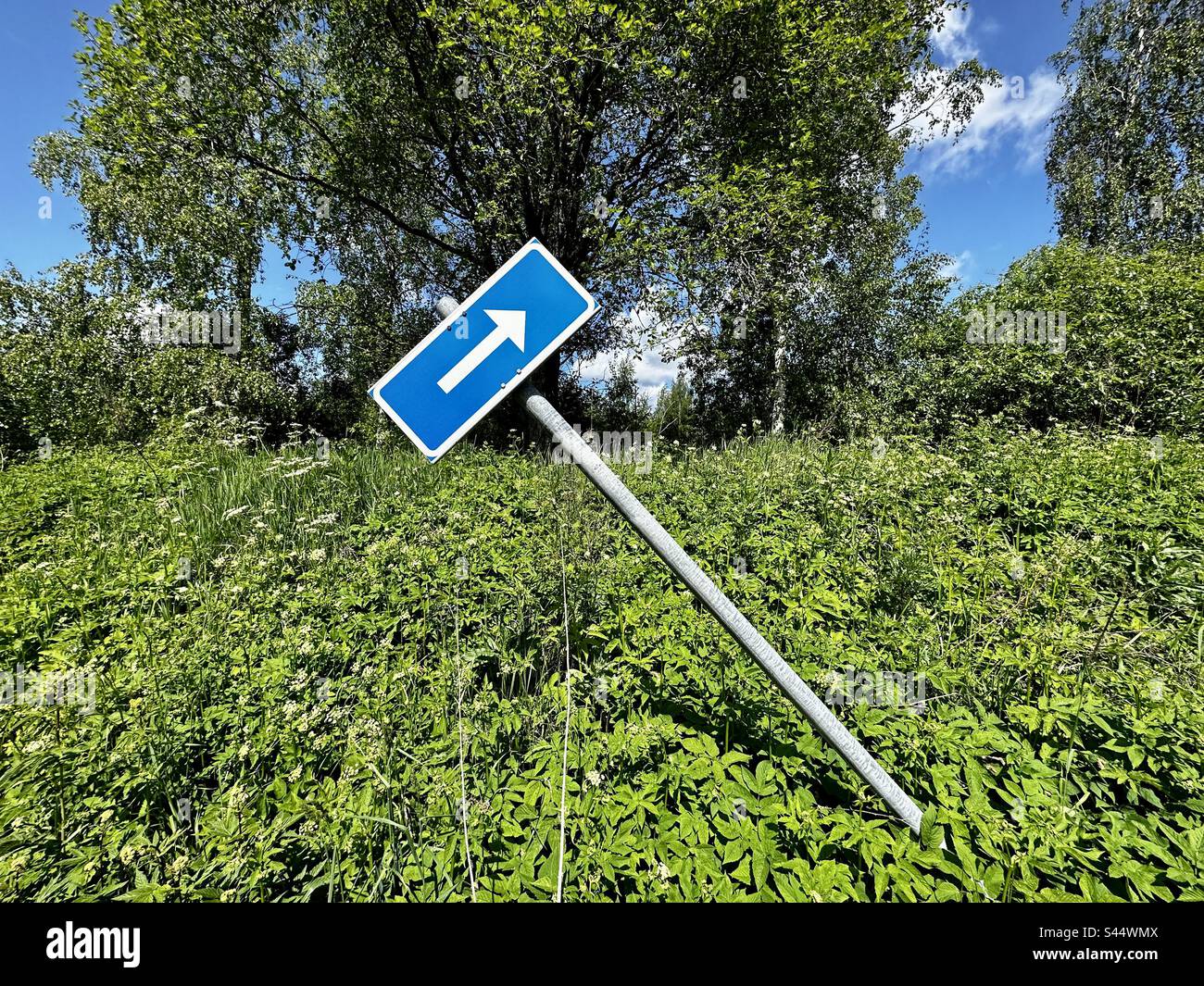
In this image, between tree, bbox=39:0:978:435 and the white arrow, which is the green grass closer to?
the white arrow

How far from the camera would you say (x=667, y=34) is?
8188 millimetres

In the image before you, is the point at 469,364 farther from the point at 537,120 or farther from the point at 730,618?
the point at 537,120

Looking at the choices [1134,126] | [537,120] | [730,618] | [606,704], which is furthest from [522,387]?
[1134,126]

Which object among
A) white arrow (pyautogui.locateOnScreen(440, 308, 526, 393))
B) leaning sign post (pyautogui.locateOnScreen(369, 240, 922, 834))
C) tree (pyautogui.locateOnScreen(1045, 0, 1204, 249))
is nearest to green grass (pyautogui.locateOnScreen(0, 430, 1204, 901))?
leaning sign post (pyautogui.locateOnScreen(369, 240, 922, 834))

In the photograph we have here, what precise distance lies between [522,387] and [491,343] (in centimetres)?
16

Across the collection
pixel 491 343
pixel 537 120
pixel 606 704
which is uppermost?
pixel 537 120

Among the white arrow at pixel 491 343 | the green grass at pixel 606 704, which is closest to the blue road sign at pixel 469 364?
the white arrow at pixel 491 343

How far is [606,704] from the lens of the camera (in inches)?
88.0

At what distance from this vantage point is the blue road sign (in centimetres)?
140

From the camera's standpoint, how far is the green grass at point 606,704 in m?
1.48

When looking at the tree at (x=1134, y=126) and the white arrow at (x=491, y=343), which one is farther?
the tree at (x=1134, y=126)

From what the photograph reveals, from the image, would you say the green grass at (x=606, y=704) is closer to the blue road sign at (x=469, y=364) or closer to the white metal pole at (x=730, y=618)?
the white metal pole at (x=730, y=618)
